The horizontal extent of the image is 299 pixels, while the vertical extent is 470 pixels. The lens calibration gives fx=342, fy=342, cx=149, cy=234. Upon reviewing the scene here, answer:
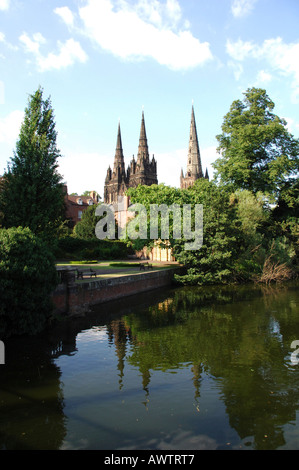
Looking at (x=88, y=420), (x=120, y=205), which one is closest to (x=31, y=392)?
(x=88, y=420)

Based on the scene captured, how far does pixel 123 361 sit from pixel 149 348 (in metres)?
1.48

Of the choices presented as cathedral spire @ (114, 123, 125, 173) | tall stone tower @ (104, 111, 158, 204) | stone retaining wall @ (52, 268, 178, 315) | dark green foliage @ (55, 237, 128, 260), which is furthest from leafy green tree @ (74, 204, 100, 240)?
cathedral spire @ (114, 123, 125, 173)

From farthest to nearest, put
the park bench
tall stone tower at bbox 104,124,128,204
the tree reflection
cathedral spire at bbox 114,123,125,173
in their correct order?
cathedral spire at bbox 114,123,125,173, tall stone tower at bbox 104,124,128,204, the park bench, the tree reflection

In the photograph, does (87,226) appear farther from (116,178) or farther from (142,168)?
(116,178)

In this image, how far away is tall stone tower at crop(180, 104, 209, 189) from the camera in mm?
116969

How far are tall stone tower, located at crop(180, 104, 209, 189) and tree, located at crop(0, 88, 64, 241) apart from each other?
98.8 m

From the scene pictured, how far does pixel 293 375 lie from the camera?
9070 millimetres

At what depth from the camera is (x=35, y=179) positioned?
1836 centimetres

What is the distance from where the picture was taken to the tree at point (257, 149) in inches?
1294

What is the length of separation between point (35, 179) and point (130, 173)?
3761 inches

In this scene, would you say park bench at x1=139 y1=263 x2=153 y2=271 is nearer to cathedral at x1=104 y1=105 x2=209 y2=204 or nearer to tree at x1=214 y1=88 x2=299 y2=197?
tree at x1=214 y1=88 x2=299 y2=197

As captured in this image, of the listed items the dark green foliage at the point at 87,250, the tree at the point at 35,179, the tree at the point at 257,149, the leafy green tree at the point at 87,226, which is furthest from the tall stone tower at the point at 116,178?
the tree at the point at 35,179

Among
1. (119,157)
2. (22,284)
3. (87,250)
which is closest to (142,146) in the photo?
(119,157)

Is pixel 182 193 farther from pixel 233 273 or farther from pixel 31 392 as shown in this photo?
pixel 31 392
